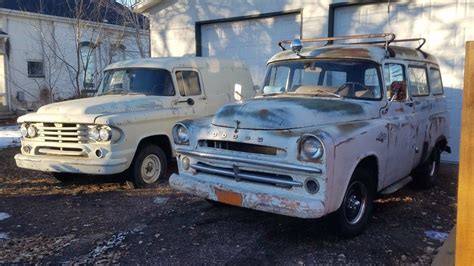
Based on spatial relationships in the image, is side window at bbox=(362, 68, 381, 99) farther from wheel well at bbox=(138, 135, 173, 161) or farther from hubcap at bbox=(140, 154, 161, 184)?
hubcap at bbox=(140, 154, 161, 184)

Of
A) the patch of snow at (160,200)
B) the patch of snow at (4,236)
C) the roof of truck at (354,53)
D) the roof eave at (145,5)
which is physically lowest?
the patch of snow at (4,236)

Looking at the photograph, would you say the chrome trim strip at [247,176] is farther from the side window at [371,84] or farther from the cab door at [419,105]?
the cab door at [419,105]

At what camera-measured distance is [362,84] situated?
5230mm

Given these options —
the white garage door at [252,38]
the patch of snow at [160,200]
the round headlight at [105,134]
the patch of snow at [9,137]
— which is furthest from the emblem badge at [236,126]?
the patch of snow at [9,137]

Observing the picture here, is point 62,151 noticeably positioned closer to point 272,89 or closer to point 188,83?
point 188,83

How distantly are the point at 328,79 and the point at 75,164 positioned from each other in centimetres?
366

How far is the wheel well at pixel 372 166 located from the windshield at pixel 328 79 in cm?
79

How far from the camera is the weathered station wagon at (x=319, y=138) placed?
4.11m

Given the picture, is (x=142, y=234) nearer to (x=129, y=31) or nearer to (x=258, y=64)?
(x=258, y=64)

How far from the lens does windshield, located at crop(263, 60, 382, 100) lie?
521cm

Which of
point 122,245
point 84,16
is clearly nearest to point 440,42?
point 122,245

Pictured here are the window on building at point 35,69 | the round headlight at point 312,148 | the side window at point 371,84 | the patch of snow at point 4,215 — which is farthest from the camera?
the window on building at point 35,69

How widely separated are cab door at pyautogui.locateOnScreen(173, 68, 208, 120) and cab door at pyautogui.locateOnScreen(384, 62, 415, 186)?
339 centimetres

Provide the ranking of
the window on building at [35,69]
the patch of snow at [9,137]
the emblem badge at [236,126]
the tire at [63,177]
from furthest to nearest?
the window on building at [35,69] → the patch of snow at [9,137] → the tire at [63,177] → the emblem badge at [236,126]
